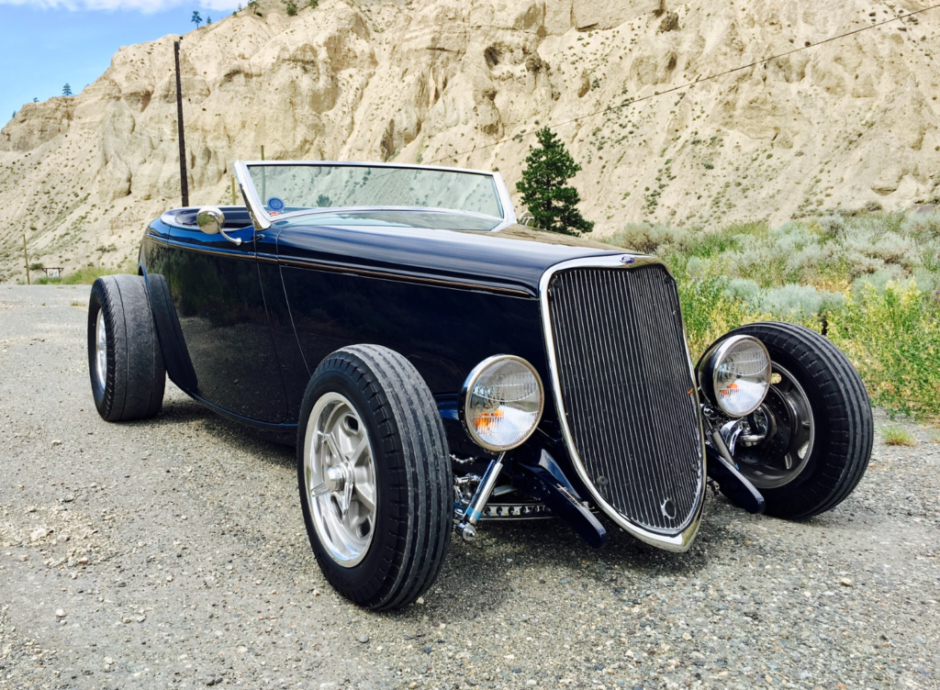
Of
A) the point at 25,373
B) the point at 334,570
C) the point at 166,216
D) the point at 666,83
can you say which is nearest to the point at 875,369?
the point at 334,570

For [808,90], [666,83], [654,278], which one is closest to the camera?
[654,278]

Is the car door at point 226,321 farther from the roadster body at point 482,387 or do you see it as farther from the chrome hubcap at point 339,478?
the chrome hubcap at point 339,478

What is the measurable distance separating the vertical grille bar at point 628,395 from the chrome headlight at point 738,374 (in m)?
0.20

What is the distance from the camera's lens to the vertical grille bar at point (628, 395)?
267 cm

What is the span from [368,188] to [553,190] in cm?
2752

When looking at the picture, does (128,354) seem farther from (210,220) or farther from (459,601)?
(459,601)

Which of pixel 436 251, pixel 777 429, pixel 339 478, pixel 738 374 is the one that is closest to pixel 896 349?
pixel 777 429

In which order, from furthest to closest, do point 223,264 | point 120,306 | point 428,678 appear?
point 120,306 → point 223,264 → point 428,678

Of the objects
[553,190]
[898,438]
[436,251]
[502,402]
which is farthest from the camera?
[553,190]

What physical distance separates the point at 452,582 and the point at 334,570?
1.36ft

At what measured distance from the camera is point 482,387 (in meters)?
2.45

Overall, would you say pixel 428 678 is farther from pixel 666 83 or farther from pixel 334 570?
pixel 666 83

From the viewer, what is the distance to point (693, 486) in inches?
114

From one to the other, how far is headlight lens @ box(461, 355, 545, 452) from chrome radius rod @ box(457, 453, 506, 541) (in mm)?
109
